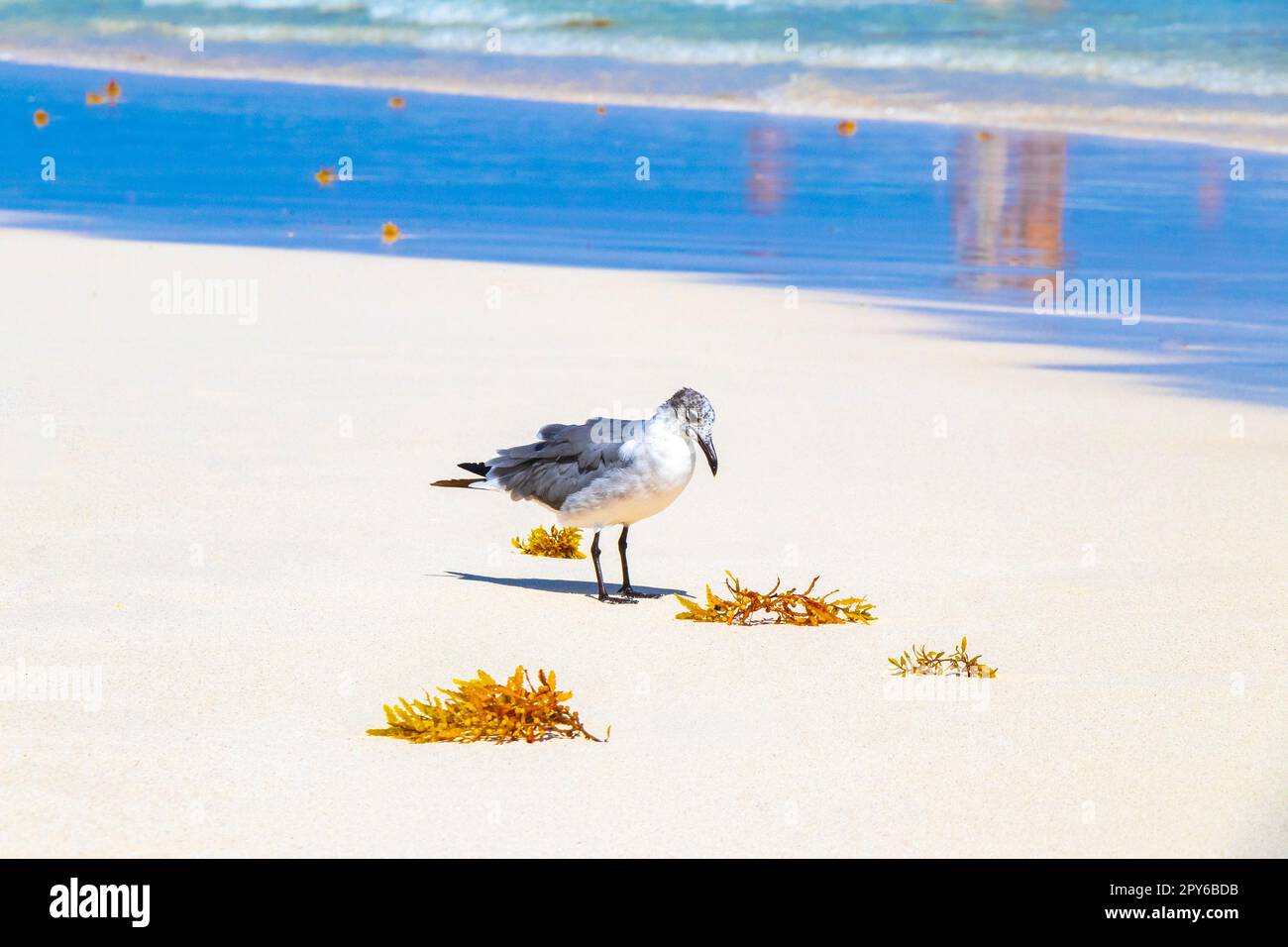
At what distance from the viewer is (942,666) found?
6262 millimetres

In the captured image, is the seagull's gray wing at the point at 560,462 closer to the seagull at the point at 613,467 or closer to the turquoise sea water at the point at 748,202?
the seagull at the point at 613,467

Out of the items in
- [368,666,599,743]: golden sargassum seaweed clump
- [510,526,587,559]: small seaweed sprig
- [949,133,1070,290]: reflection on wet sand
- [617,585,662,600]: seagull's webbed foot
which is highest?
[949,133,1070,290]: reflection on wet sand

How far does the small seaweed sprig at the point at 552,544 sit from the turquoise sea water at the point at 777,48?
21437mm

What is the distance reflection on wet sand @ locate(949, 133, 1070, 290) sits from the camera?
15.8m

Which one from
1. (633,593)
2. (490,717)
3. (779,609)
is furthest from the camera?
(633,593)

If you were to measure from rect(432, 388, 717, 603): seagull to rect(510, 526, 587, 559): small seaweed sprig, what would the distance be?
0.67 meters

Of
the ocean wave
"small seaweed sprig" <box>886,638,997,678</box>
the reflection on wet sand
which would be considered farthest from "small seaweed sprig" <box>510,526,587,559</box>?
the ocean wave

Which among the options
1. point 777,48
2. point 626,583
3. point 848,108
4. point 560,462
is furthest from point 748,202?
point 777,48

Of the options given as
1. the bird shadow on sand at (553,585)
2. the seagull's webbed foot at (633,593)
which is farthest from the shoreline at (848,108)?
the seagull's webbed foot at (633,593)

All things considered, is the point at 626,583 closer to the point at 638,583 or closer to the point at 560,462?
the point at 638,583

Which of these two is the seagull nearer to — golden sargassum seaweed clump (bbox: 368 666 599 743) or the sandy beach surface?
the sandy beach surface

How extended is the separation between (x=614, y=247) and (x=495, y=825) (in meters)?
11.7

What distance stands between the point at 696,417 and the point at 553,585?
3.41ft

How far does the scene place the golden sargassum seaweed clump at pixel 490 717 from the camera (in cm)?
550
